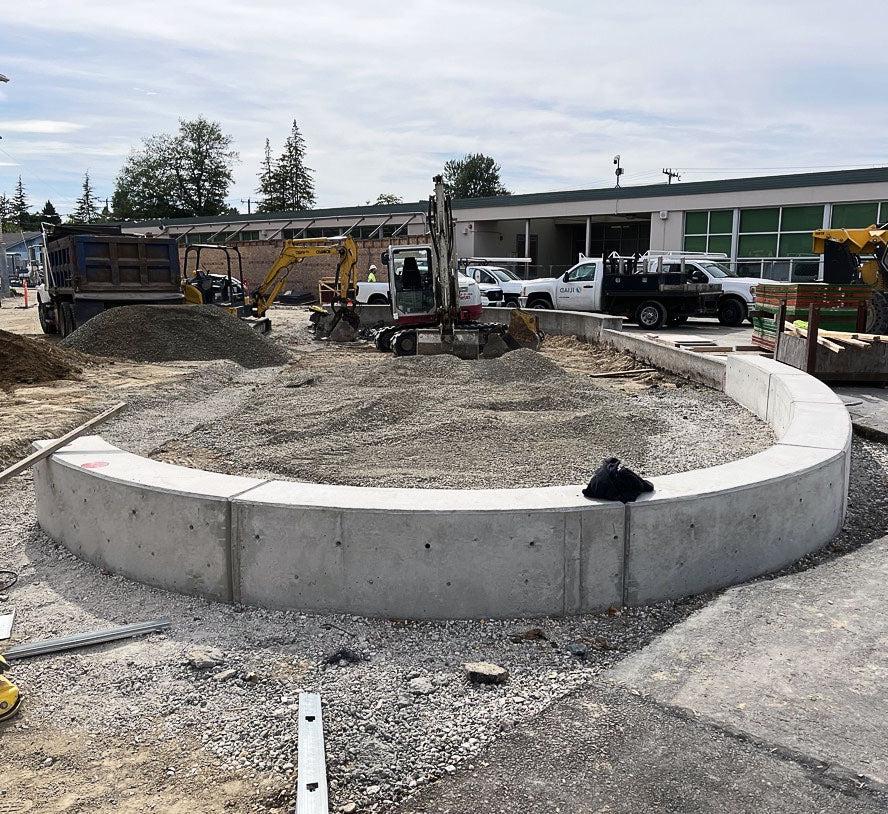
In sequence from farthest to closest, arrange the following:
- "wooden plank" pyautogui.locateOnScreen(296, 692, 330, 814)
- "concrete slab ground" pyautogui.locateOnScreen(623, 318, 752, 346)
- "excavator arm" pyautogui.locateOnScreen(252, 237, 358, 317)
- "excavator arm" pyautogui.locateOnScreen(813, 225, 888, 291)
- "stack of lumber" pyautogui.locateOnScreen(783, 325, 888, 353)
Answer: "excavator arm" pyautogui.locateOnScreen(252, 237, 358, 317), "concrete slab ground" pyautogui.locateOnScreen(623, 318, 752, 346), "excavator arm" pyautogui.locateOnScreen(813, 225, 888, 291), "stack of lumber" pyautogui.locateOnScreen(783, 325, 888, 353), "wooden plank" pyautogui.locateOnScreen(296, 692, 330, 814)

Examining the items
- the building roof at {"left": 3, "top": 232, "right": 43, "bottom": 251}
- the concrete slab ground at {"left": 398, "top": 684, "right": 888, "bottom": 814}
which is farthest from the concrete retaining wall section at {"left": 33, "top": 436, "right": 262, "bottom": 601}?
the building roof at {"left": 3, "top": 232, "right": 43, "bottom": 251}

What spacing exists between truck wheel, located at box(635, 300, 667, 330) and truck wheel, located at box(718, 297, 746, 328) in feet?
7.05

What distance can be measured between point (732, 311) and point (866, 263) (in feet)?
29.0

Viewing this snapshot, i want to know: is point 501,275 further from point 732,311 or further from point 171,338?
point 171,338

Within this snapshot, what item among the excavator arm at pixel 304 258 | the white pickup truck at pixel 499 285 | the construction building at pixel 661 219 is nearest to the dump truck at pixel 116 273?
the excavator arm at pixel 304 258

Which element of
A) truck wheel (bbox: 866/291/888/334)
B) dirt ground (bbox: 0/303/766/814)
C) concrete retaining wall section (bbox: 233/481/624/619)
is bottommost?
dirt ground (bbox: 0/303/766/814)

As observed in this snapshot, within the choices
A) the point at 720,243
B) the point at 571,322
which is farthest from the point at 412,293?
the point at 720,243

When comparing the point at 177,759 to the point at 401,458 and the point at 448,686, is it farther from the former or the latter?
the point at 401,458

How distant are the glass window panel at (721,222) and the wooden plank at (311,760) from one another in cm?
3356

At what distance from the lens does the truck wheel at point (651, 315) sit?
22750mm

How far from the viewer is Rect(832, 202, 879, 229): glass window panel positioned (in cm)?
2972

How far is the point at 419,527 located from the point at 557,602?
2.70 feet

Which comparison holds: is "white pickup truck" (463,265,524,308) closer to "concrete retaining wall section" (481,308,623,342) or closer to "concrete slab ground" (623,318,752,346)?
"concrete retaining wall section" (481,308,623,342)

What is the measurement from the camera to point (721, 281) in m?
23.5
